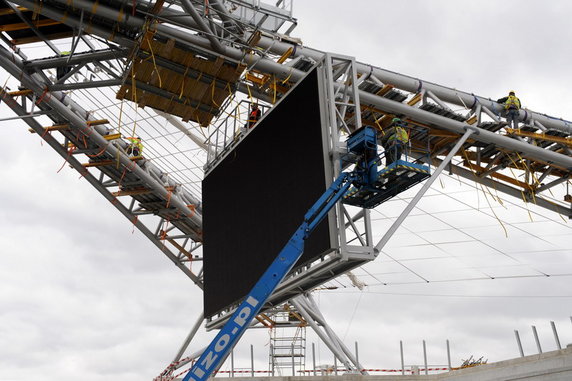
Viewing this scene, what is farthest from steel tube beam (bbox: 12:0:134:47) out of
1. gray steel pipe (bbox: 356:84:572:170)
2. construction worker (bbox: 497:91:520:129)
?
construction worker (bbox: 497:91:520:129)

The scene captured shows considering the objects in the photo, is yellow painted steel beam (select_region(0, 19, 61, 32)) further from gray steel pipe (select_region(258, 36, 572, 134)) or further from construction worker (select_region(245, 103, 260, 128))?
gray steel pipe (select_region(258, 36, 572, 134))

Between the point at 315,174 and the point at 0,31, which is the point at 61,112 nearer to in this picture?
the point at 0,31

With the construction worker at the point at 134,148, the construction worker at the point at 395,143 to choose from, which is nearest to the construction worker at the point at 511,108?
the construction worker at the point at 395,143

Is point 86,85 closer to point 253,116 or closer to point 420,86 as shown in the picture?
point 253,116

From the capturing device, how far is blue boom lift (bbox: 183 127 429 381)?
44.7 ft

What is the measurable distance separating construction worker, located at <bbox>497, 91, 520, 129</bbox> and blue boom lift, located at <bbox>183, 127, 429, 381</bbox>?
9.28m

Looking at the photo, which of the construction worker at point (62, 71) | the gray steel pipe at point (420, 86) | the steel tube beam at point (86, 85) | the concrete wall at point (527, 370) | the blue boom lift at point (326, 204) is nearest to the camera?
the blue boom lift at point (326, 204)

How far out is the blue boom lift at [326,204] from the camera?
13.6 metres

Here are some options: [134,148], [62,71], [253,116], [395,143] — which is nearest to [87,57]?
[62,71]

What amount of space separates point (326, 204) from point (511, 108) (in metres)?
10.6

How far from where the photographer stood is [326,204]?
14.9 metres

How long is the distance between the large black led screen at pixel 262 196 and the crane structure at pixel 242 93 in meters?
0.47

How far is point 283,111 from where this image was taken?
1825cm

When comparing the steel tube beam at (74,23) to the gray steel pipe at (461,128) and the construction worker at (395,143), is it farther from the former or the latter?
the construction worker at (395,143)
